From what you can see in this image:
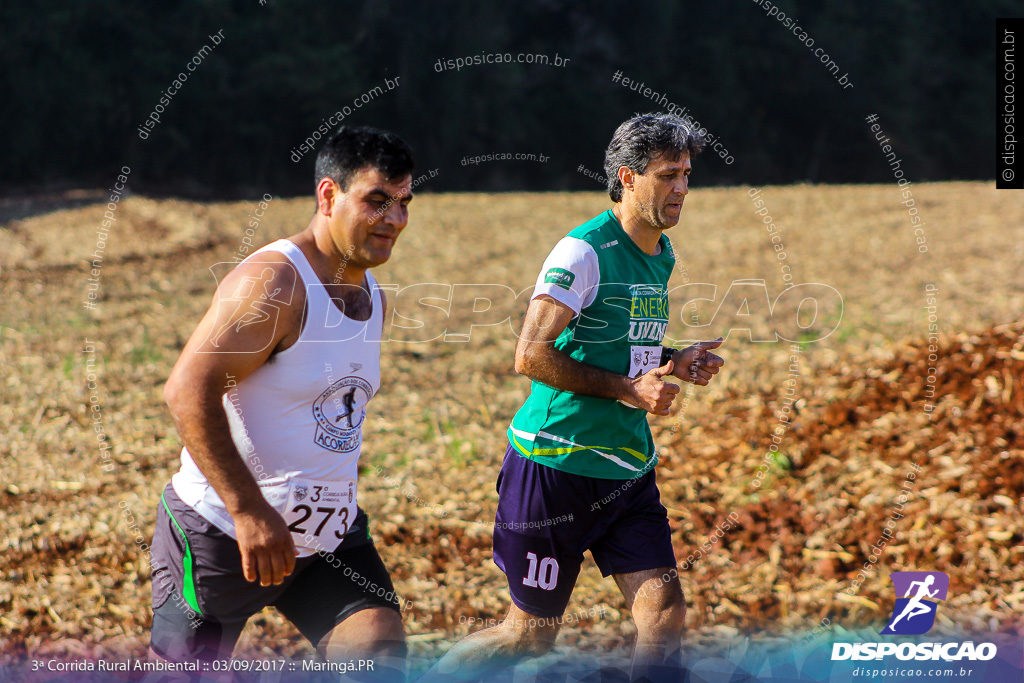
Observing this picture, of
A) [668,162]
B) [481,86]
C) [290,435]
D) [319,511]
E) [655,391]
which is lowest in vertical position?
[319,511]

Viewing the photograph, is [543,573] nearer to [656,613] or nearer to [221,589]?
[656,613]

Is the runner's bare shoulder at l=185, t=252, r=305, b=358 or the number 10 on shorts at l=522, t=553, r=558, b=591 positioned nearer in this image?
the runner's bare shoulder at l=185, t=252, r=305, b=358

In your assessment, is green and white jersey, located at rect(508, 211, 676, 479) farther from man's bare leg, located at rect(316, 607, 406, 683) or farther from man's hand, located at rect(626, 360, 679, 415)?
man's bare leg, located at rect(316, 607, 406, 683)

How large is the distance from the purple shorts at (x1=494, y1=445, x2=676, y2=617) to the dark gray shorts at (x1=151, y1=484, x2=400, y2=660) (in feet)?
1.55

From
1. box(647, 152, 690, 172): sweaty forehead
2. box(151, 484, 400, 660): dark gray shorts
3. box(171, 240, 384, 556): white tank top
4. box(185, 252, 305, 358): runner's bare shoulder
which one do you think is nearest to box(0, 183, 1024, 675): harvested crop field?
box(151, 484, 400, 660): dark gray shorts

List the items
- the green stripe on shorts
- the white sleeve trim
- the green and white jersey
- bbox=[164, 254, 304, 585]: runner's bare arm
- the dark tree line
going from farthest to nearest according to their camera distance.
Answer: the dark tree line → the green and white jersey → the white sleeve trim → the green stripe on shorts → bbox=[164, 254, 304, 585]: runner's bare arm

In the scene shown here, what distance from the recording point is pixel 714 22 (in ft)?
117

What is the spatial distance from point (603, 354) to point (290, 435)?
3.52 feet

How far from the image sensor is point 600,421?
292cm

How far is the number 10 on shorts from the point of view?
9.68 feet

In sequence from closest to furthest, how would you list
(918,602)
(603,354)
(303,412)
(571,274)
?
1. (303,412)
2. (571,274)
3. (603,354)
4. (918,602)

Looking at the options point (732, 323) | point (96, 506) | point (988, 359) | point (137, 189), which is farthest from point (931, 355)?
point (137, 189)

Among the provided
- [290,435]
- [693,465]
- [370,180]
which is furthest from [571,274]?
[693,465]

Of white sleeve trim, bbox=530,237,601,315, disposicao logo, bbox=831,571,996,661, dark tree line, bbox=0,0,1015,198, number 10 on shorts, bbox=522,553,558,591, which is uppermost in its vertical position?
dark tree line, bbox=0,0,1015,198
